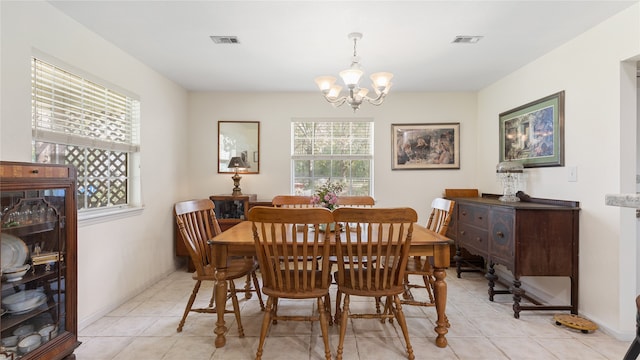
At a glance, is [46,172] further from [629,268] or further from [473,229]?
[629,268]

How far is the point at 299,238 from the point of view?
7.06ft

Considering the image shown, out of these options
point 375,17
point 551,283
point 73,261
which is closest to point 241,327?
point 73,261

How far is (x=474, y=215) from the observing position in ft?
11.0

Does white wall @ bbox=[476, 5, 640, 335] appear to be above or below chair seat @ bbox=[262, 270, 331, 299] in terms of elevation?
above

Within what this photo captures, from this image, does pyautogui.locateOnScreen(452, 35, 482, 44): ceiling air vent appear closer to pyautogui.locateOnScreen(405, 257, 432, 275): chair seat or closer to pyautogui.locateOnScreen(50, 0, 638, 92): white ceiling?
pyautogui.locateOnScreen(50, 0, 638, 92): white ceiling

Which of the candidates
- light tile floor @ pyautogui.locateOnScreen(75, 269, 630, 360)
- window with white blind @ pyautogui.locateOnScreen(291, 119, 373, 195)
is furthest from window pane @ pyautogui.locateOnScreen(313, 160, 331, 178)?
A: light tile floor @ pyautogui.locateOnScreen(75, 269, 630, 360)

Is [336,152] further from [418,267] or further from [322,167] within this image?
[418,267]

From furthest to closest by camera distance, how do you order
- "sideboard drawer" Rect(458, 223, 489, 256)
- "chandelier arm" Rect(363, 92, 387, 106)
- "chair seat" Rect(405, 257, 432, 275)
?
1. "sideboard drawer" Rect(458, 223, 489, 256)
2. "chandelier arm" Rect(363, 92, 387, 106)
3. "chair seat" Rect(405, 257, 432, 275)

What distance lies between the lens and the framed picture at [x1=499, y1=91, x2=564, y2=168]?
9.43 ft

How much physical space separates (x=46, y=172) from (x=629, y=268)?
388 cm

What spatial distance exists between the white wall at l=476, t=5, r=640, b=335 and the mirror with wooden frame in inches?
132

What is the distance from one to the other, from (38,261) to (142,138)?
68.2 inches

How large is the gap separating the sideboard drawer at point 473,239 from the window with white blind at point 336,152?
4.27ft

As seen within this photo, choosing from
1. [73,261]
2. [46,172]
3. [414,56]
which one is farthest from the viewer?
[414,56]
